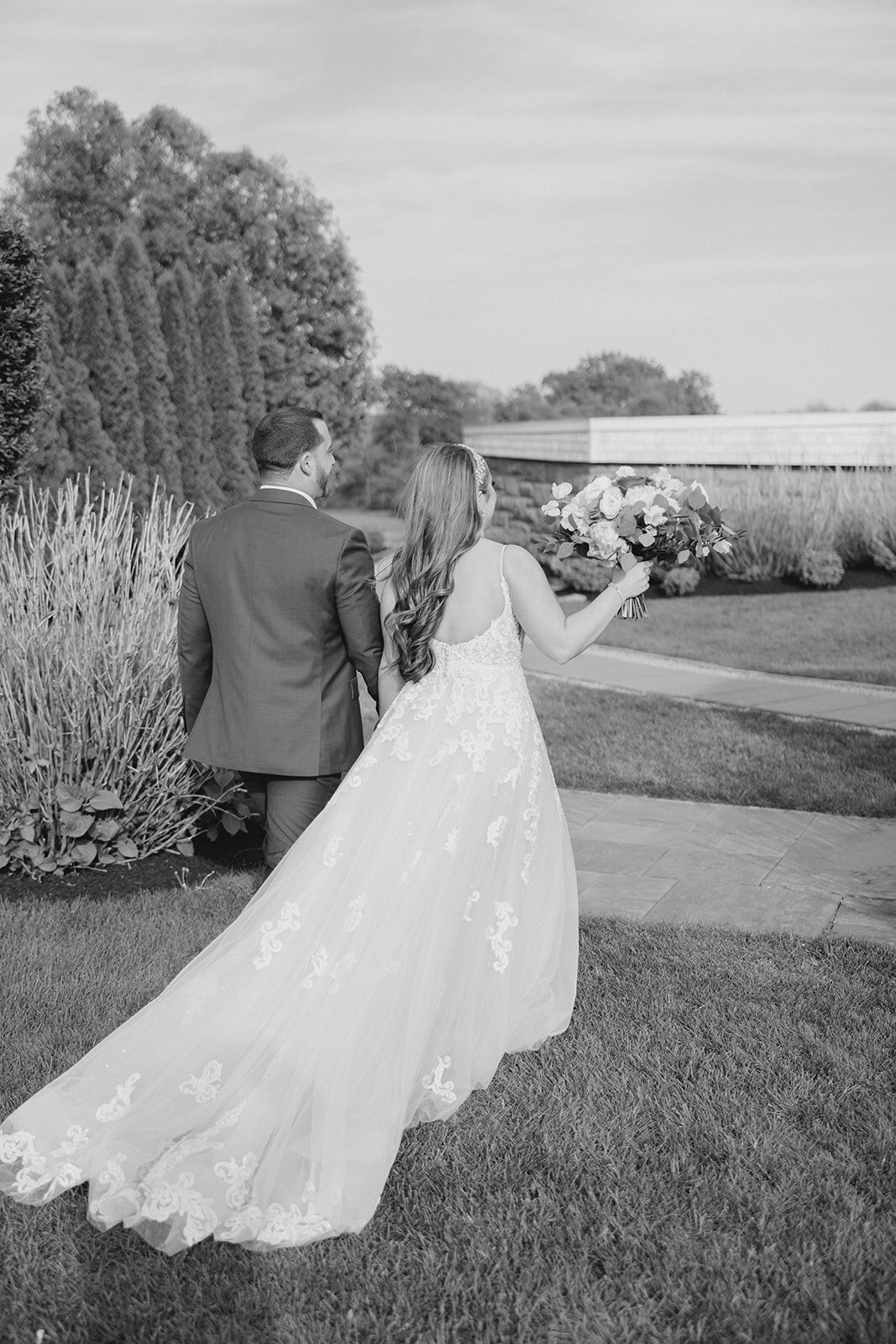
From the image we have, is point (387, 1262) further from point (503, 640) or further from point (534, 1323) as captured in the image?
point (503, 640)

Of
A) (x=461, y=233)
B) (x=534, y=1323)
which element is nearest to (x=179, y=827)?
(x=534, y=1323)

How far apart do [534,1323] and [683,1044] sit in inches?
49.9

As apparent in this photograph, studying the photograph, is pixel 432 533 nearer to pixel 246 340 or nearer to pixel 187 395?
pixel 187 395

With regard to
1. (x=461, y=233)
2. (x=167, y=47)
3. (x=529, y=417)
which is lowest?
(x=529, y=417)

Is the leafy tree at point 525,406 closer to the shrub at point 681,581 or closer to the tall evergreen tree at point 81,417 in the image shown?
the tall evergreen tree at point 81,417

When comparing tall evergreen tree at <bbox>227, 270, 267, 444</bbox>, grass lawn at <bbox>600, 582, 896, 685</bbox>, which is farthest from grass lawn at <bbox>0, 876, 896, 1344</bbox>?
tall evergreen tree at <bbox>227, 270, 267, 444</bbox>

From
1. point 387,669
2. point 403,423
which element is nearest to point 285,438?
point 387,669

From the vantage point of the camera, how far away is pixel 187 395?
69.5 ft

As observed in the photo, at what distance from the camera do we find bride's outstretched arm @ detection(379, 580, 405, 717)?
3.66 m

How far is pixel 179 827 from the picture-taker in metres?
5.38

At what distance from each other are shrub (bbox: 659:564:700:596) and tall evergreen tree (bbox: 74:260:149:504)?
8.29m

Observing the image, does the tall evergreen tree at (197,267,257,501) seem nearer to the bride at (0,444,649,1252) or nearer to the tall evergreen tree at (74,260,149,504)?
the tall evergreen tree at (74,260,149,504)

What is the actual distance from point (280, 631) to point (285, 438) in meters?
0.59

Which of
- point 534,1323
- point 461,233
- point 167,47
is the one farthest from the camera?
point 461,233
